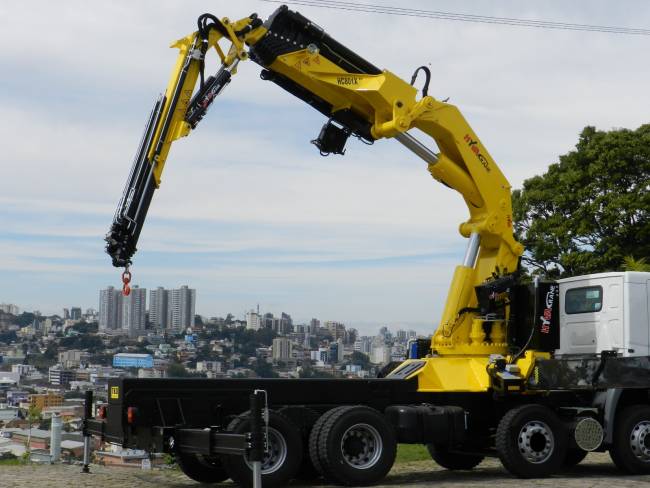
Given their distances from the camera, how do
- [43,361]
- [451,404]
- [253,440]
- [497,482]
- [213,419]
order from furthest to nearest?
1. [43,361]
2. [451,404]
3. [497,482]
4. [213,419]
5. [253,440]

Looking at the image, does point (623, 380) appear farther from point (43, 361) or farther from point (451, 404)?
point (43, 361)

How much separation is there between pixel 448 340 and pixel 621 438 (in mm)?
2960

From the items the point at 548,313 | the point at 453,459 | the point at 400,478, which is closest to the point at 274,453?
the point at 400,478

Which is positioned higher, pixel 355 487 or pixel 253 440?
pixel 253 440

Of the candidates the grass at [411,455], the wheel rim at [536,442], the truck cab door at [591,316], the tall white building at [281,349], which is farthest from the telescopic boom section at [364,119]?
the tall white building at [281,349]

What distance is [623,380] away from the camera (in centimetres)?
1504

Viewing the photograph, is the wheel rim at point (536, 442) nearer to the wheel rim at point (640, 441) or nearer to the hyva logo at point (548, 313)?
the wheel rim at point (640, 441)

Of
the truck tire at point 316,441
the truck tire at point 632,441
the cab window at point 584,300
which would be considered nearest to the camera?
the truck tire at point 316,441

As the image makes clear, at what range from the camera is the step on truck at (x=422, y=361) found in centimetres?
1303

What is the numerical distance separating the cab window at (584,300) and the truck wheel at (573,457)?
2251mm

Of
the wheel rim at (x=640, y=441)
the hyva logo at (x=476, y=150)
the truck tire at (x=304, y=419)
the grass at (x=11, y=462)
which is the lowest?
the grass at (x=11, y=462)

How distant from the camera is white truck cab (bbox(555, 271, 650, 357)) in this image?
49.5 ft

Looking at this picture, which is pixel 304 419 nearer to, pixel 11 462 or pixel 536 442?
pixel 536 442

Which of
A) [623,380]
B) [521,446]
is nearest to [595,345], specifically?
[623,380]
